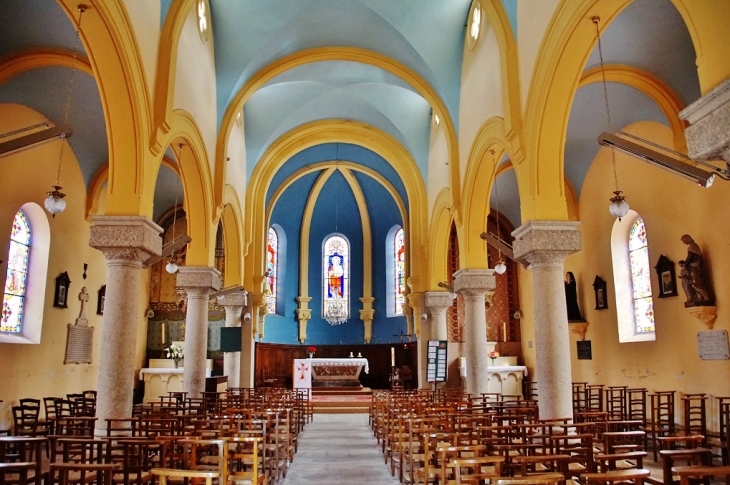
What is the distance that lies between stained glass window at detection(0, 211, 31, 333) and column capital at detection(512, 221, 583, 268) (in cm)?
1107

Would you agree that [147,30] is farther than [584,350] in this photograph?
No

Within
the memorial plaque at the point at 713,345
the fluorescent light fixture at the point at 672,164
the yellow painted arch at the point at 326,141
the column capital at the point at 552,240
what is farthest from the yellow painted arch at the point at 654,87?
the yellow painted arch at the point at 326,141

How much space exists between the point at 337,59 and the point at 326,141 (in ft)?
16.8

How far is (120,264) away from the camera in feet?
31.1

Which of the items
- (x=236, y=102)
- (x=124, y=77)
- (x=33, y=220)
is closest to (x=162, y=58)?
(x=124, y=77)

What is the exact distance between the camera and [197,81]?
12.5m

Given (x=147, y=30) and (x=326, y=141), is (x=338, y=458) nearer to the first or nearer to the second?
(x=147, y=30)

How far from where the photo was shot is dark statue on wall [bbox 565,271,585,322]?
664 inches

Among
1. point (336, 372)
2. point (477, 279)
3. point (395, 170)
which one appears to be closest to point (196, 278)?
point (477, 279)

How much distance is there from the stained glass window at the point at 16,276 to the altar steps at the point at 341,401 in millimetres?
7774

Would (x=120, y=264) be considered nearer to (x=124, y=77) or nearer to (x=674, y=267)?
(x=124, y=77)

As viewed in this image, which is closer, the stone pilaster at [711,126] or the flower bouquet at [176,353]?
the stone pilaster at [711,126]

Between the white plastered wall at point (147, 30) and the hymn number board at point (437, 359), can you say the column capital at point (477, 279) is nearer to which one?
the hymn number board at point (437, 359)

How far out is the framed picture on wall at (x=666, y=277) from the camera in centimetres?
1274
